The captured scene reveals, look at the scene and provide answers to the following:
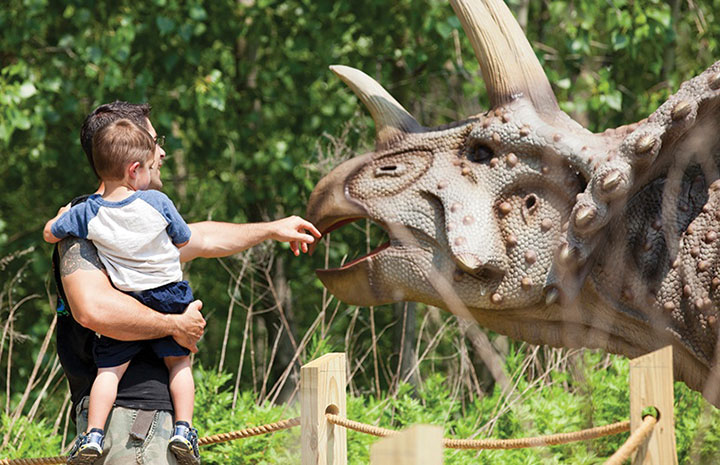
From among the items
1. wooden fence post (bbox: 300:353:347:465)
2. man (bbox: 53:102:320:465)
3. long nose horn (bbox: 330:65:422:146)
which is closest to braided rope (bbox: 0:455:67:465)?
man (bbox: 53:102:320:465)

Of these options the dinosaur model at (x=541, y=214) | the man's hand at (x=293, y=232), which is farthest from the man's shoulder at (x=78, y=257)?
the dinosaur model at (x=541, y=214)

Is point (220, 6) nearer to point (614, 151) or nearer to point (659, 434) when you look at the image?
point (614, 151)

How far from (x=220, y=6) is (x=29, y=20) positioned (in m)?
1.34

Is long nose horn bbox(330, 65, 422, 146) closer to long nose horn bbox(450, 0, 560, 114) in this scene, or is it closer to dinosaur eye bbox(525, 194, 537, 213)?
long nose horn bbox(450, 0, 560, 114)

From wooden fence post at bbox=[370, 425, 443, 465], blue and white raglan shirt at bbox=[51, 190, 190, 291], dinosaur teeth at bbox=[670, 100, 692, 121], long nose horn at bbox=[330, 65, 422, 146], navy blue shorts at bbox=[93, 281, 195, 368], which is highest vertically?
long nose horn at bbox=[330, 65, 422, 146]

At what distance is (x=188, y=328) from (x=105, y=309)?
26 cm

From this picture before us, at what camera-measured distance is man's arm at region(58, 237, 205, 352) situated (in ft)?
9.41

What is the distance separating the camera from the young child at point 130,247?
2.93 m

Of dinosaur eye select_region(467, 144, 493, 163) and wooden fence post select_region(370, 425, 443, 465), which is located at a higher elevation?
dinosaur eye select_region(467, 144, 493, 163)

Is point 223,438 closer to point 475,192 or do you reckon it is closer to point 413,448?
point 475,192

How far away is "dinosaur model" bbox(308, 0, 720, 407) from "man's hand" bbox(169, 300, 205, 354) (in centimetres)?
69

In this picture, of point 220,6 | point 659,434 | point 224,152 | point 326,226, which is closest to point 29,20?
point 220,6

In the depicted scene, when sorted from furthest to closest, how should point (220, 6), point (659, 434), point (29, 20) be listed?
point (220, 6)
point (29, 20)
point (659, 434)

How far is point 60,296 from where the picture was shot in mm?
3123
